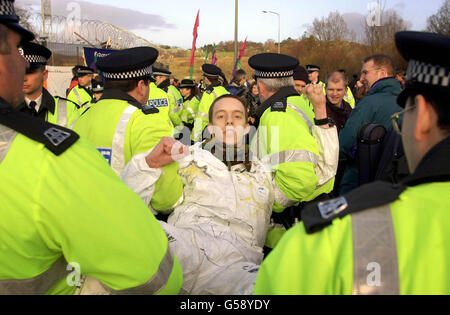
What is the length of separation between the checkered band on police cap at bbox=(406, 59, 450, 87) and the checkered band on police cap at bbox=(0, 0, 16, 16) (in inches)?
51.1

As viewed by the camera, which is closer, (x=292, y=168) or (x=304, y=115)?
(x=292, y=168)

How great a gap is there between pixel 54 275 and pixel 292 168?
6.45 feet

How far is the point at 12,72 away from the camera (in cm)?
123

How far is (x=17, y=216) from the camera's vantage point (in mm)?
1155

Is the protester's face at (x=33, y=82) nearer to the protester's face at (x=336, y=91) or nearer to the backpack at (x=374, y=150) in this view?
the backpack at (x=374, y=150)

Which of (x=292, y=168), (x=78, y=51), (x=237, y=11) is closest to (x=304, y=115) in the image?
(x=292, y=168)

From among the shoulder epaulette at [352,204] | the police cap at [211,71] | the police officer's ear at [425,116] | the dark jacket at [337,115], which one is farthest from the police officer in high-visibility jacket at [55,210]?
the police cap at [211,71]

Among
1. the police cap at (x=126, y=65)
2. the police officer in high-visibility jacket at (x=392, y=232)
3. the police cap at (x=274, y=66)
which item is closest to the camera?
the police officer in high-visibility jacket at (x=392, y=232)

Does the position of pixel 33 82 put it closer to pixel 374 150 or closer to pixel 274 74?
pixel 274 74

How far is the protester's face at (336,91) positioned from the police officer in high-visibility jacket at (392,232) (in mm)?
4757

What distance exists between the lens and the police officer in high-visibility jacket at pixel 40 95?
3781mm

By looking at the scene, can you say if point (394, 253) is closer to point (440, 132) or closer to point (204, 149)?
point (440, 132)

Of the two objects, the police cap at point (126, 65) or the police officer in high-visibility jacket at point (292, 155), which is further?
the police cap at point (126, 65)

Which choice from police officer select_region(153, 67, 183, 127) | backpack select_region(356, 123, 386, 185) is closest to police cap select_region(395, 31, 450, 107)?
backpack select_region(356, 123, 386, 185)
